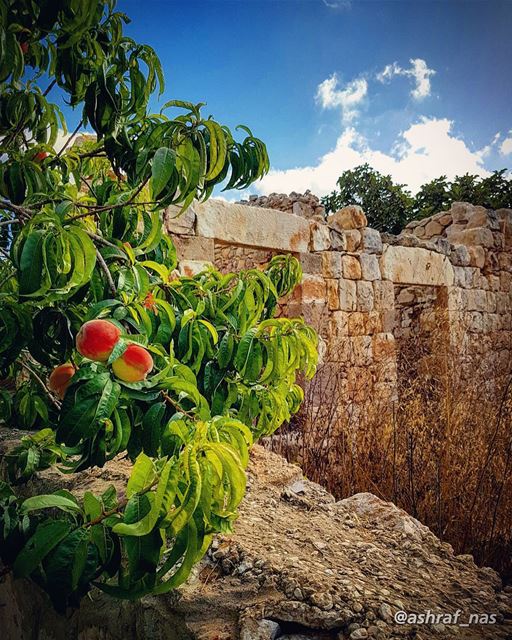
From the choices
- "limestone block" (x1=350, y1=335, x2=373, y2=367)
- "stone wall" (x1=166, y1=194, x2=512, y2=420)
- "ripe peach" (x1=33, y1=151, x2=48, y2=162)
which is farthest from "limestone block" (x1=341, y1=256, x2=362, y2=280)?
"ripe peach" (x1=33, y1=151, x2=48, y2=162)

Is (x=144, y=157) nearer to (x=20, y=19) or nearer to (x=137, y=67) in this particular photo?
(x=137, y=67)

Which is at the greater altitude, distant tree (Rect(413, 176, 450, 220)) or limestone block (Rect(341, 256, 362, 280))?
distant tree (Rect(413, 176, 450, 220))

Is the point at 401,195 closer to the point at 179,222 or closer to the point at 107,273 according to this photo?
the point at 179,222

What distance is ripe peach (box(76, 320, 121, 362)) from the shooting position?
2.89ft

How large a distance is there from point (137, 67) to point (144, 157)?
0.39 m

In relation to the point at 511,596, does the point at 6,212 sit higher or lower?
higher

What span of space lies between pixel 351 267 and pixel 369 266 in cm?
29

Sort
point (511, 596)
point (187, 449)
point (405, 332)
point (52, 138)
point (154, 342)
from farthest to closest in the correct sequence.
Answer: point (405, 332)
point (52, 138)
point (511, 596)
point (154, 342)
point (187, 449)

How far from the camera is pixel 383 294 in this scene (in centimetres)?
588

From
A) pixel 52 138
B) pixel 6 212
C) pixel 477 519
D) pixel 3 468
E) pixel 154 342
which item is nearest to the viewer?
pixel 154 342

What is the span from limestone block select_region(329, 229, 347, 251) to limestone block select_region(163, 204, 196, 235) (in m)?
1.81

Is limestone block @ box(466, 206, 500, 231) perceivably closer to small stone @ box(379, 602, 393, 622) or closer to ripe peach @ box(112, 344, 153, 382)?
small stone @ box(379, 602, 393, 622)

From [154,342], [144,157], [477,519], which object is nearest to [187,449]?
[154,342]

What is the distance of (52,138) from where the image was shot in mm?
1622
